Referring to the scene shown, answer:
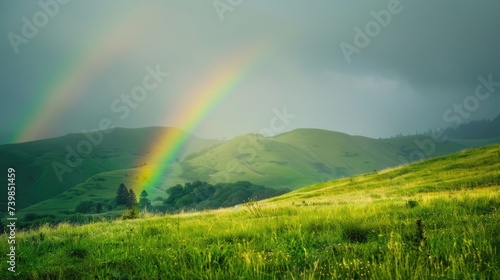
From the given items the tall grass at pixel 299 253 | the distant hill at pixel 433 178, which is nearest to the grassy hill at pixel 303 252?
the tall grass at pixel 299 253

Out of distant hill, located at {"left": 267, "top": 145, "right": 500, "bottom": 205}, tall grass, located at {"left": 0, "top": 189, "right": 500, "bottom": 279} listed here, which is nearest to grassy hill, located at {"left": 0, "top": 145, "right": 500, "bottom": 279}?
tall grass, located at {"left": 0, "top": 189, "right": 500, "bottom": 279}

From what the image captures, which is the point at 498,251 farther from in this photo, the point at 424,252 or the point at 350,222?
the point at 350,222

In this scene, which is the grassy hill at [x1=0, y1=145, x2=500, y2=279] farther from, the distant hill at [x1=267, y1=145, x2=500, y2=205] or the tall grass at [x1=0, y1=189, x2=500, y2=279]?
the distant hill at [x1=267, y1=145, x2=500, y2=205]

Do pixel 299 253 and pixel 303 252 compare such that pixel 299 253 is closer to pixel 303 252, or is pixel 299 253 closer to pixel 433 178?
pixel 303 252

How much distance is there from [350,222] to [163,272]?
15.1ft

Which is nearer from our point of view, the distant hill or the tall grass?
the tall grass

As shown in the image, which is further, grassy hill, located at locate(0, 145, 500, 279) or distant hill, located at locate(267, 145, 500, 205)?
distant hill, located at locate(267, 145, 500, 205)

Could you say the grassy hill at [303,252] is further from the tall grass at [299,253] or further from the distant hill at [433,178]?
the distant hill at [433,178]

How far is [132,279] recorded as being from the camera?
16.4 ft

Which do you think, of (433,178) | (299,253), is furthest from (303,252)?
(433,178)

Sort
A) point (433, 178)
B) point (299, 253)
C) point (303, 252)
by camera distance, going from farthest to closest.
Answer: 1. point (433, 178)
2. point (303, 252)
3. point (299, 253)

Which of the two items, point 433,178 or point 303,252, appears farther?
point 433,178

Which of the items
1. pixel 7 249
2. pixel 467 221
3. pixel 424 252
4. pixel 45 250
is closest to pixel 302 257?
pixel 424 252

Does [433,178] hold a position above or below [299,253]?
below
